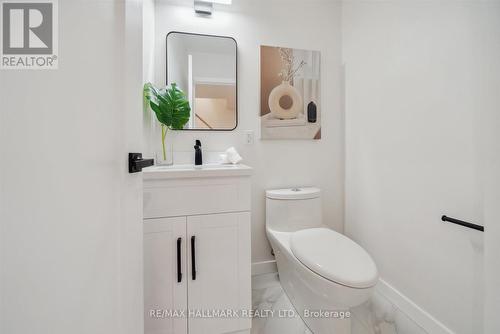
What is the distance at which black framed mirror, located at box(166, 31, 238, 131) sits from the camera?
148 centimetres

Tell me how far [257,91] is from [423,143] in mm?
1148

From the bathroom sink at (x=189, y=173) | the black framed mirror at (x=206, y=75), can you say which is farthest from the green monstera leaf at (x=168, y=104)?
the bathroom sink at (x=189, y=173)

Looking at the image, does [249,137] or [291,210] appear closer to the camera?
[291,210]

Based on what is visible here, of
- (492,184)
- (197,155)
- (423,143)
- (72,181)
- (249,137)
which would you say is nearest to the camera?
(72,181)

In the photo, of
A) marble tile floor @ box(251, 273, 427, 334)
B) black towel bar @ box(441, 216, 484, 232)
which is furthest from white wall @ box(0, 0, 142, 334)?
black towel bar @ box(441, 216, 484, 232)

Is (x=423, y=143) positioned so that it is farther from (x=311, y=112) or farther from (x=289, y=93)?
(x=289, y=93)

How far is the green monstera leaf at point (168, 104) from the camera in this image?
4.13ft

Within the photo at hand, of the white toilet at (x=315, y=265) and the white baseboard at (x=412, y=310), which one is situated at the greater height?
the white toilet at (x=315, y=265)

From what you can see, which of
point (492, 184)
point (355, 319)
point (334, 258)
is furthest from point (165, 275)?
point (492, 184)

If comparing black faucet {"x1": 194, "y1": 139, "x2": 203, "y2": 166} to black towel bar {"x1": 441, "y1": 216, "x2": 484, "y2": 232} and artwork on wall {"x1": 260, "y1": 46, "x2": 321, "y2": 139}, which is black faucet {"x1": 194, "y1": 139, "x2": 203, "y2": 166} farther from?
black towel bar {"x1": 441, "y1": 216, "x2": 484, "y2": 232}

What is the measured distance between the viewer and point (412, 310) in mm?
1173

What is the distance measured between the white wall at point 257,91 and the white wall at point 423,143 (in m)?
0.19

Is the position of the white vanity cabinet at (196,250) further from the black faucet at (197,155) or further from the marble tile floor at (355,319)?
the black faucet at (197,155)

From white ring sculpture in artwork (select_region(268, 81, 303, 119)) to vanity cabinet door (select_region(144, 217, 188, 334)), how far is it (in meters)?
1.12
